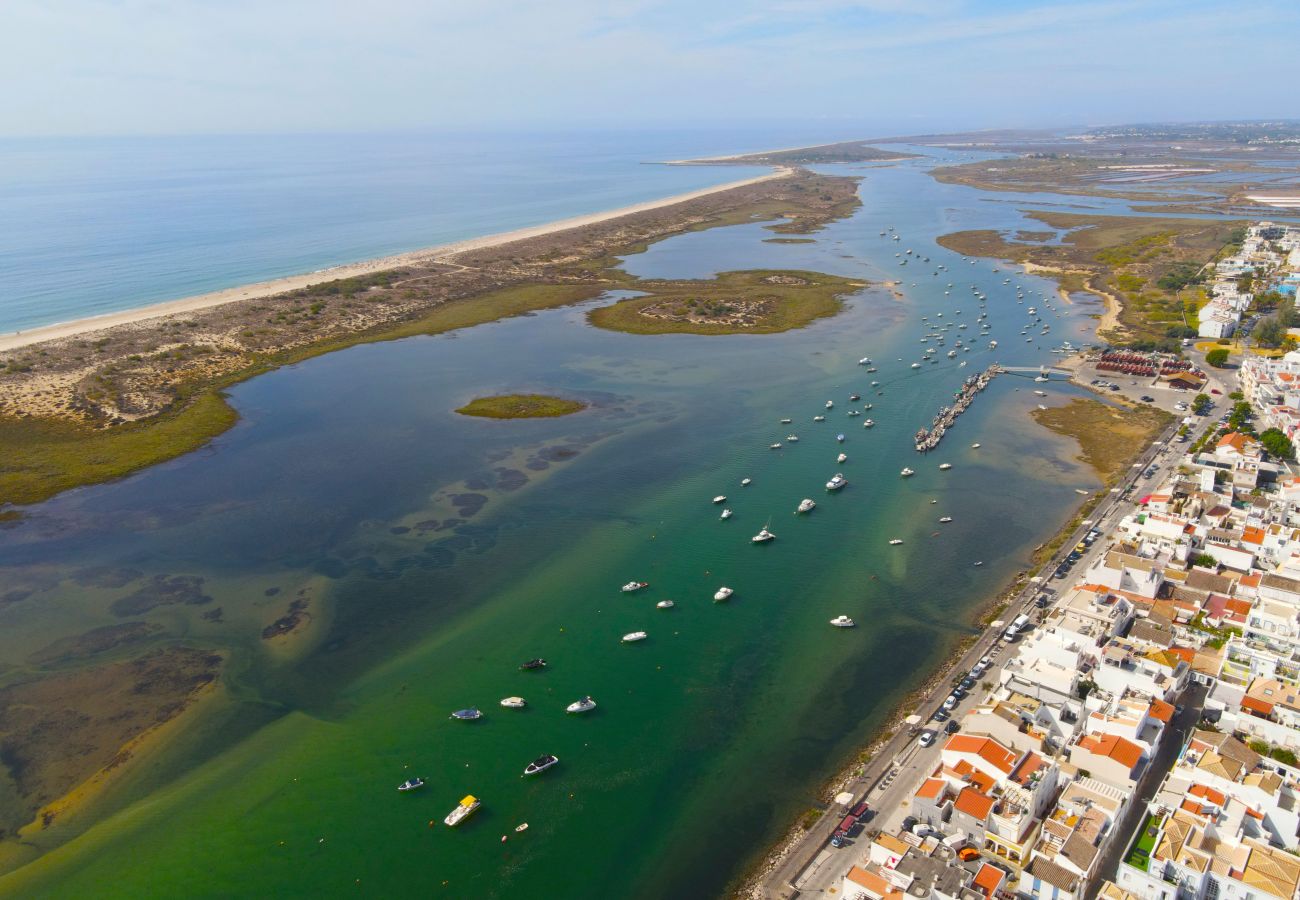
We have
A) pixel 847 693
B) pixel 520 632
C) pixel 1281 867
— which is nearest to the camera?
pixel 1281 867

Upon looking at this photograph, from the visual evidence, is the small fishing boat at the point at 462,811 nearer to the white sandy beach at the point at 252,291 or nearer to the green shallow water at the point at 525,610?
the green shallow water at the point at 525,610

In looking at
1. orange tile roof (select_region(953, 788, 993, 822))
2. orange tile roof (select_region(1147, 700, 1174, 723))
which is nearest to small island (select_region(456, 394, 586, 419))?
orange tile roof (select_region(953, 788, 993, 822))

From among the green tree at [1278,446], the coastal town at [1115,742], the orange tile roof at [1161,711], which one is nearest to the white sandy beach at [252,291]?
the coastal town at [1115,742]

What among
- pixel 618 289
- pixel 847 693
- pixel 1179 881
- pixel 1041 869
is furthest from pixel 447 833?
pixel 618 289

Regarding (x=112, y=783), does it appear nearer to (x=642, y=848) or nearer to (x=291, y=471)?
(x=642, y=848)

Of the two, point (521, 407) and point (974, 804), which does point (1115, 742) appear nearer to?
point (974, 804)

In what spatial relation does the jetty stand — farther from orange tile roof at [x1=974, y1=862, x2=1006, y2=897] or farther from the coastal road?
orange tile roof at [x1=974, y1=862, x2=1006, y2=897]
